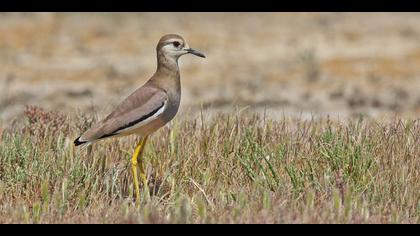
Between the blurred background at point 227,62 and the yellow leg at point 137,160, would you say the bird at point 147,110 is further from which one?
the blurred background at point 227,62

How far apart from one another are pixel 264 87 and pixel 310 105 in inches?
69.8

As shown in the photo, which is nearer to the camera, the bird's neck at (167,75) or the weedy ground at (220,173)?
the weedy ground at (220,173)

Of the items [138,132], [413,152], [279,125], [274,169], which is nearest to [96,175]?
[138,132]

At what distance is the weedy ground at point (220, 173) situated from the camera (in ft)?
20.9

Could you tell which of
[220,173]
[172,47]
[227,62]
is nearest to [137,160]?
[220,173]

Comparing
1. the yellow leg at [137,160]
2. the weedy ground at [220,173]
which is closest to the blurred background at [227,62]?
the weedy ground at [220,173]

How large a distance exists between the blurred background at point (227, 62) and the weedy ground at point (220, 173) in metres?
1.22

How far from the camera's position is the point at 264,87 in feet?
59.0

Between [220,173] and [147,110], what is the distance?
2.62ft

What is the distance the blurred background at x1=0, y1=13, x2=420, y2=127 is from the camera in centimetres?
1625

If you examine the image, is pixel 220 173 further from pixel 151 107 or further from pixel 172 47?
pixel 172 47

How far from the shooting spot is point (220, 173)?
7.73 meters

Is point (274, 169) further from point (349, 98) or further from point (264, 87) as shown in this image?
point (264, 87)

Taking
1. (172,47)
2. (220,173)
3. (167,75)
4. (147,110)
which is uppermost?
(172,47)
